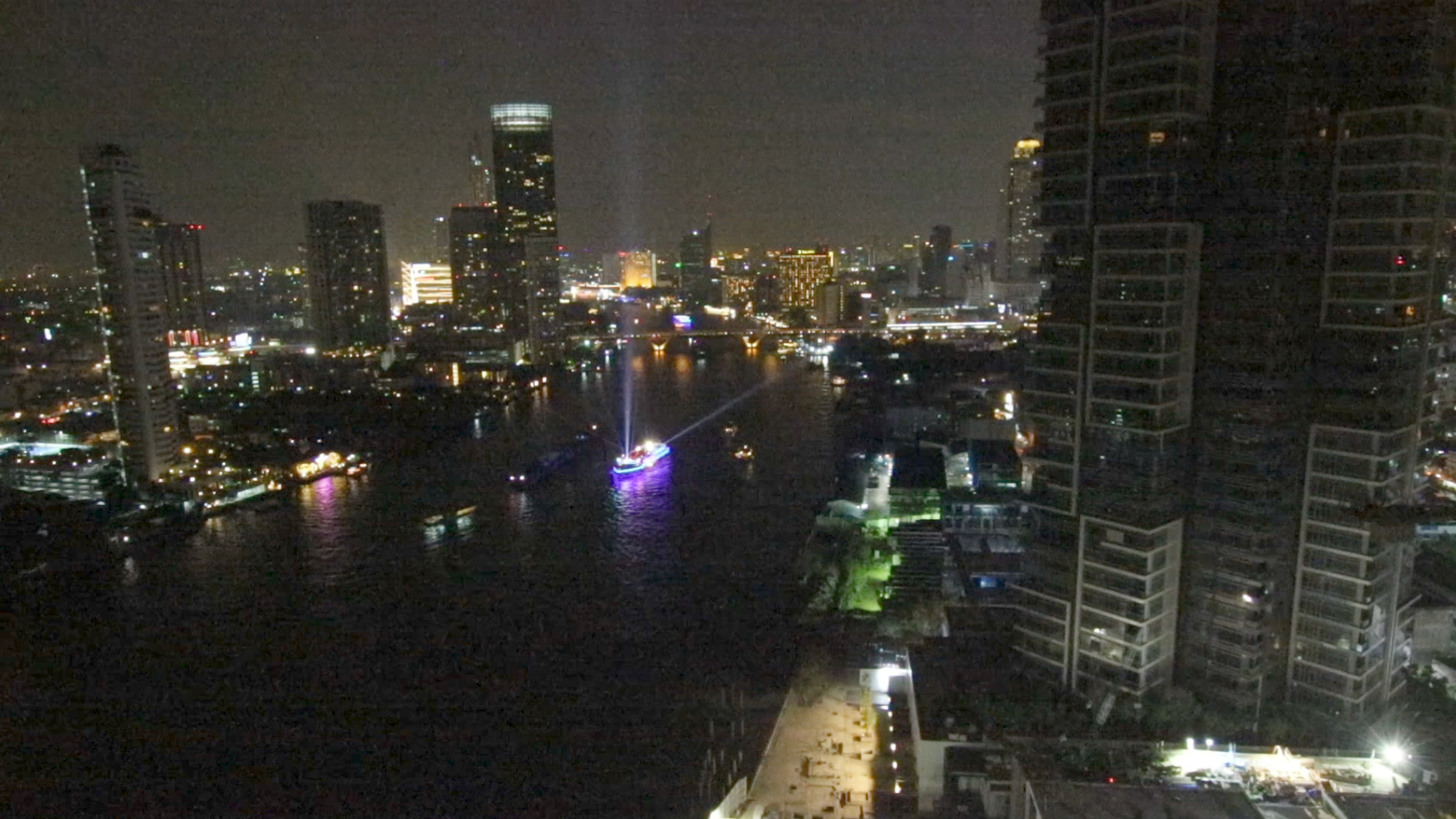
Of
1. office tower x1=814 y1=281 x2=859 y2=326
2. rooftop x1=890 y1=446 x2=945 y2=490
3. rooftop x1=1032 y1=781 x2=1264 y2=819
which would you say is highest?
office tower x1=814 y1=281 x2=859 y2=326

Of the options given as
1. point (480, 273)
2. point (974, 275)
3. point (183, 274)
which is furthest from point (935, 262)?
point (183, 274)

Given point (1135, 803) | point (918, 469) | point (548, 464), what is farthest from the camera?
point (548, 464)

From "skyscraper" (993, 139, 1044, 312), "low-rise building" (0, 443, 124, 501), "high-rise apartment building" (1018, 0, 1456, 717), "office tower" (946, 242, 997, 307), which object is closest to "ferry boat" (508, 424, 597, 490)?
"low-rise building" (0, 443, 124, 501)

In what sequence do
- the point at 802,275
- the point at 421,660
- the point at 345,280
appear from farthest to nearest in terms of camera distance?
the point at 802,275, the point at 345,280, the point at 421,660

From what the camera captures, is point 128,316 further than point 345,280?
No

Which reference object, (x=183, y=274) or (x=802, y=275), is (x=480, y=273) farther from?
(x=802, y=275)

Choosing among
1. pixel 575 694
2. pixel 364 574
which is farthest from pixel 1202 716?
pixel 364 574

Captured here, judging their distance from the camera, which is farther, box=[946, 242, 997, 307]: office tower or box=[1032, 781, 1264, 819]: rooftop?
box=[946, 242, 997, 307]: office tower

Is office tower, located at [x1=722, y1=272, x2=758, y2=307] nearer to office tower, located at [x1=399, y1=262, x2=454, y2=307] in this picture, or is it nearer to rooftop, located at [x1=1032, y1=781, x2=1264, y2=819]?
office tower, located at [x1=399, y1=262, x2=454, y2=307]
